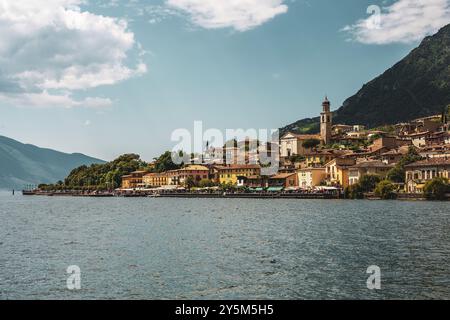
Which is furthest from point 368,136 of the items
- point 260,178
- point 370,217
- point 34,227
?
point 34,227

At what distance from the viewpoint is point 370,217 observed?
57062 millimetres

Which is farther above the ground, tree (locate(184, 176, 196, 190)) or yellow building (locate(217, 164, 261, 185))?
yellow building (locate(217, 164, 261, 185))

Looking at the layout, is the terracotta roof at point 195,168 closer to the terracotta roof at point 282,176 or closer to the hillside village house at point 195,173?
the hillside village house at point 195,173

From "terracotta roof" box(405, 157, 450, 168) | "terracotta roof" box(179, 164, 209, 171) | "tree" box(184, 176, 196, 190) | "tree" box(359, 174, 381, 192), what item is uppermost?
"terracotta roof" box(179, 164, 209, 171)

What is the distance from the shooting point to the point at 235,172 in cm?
15638

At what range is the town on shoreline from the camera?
104m

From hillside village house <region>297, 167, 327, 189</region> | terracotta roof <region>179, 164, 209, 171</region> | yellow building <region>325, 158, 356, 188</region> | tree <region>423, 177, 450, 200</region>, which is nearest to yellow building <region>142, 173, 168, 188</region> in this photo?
terracotta roof <region>179, 164, 209, 171</region>

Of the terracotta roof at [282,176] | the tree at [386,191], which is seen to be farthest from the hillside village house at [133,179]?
the tree at [386,191]

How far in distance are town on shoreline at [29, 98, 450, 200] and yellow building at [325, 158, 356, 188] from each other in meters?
0.22

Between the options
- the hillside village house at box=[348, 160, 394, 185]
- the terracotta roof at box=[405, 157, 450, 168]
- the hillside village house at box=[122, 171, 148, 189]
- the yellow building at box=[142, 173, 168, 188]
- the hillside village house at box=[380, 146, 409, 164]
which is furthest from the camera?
the hillside village house at box=[122, 171, 148, 189]

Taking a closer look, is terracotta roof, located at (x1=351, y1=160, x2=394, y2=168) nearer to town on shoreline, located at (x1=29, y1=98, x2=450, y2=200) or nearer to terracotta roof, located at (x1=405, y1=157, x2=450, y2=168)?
town on shoreline, located at (x1=29, y1=98, x2=450, y2=200)

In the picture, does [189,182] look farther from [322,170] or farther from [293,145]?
[322,170]
